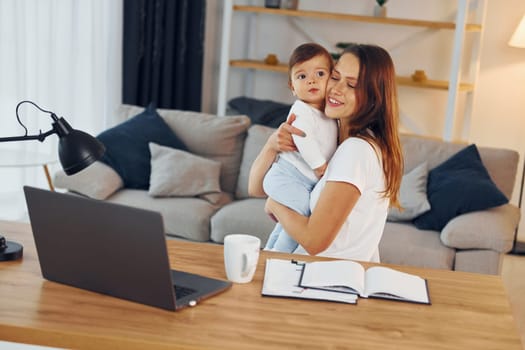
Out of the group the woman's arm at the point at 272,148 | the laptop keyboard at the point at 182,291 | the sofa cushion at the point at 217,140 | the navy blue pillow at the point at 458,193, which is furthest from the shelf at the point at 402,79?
the laptop keyboard at the point at 182,291

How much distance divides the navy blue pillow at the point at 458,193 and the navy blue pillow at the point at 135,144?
53.7 inches

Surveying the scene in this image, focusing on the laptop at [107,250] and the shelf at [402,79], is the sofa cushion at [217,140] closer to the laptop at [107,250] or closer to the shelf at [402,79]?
the shelf at [402,79]

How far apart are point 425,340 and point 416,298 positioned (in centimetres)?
23

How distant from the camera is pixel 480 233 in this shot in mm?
3828

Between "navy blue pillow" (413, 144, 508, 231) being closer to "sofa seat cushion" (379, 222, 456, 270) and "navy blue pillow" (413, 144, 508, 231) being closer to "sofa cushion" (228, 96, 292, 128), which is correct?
"sofa seat cushion" (379, 222, 456, 270)

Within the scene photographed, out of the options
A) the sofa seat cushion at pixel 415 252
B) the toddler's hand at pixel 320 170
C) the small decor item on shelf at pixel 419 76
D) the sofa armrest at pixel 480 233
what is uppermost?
the small decor item on shelf at pixel 419 76

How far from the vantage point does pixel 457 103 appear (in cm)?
583

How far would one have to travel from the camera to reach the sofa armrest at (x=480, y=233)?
3809 mm

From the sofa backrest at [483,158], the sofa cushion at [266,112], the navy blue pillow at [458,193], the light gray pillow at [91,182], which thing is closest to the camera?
the navy blue pillow at [458,193]

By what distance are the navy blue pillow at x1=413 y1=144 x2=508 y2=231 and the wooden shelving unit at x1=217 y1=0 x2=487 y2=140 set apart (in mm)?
1229

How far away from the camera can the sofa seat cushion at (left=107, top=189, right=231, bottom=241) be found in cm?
405

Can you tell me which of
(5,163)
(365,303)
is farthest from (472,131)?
(365,303)

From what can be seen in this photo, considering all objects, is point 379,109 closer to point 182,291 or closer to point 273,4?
point 182,291

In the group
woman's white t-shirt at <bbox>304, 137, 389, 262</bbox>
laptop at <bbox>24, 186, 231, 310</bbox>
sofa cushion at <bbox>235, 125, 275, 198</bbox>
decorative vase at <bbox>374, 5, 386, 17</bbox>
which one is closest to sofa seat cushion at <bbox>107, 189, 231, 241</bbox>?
sofa cushion at <bbox>235, 125, 275, 198</bbox>
